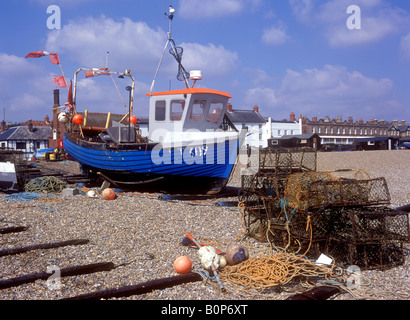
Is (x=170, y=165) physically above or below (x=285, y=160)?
below

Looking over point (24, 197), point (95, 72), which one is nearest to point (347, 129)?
point (95, 72)

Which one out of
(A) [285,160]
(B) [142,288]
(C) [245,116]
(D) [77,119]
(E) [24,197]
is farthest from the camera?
(C) [245,116]

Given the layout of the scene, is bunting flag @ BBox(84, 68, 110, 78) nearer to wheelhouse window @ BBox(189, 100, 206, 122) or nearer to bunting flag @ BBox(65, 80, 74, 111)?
bunting flag @ BBox(65, 80, 74, 111)

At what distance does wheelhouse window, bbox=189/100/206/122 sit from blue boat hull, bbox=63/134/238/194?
4.76 ft

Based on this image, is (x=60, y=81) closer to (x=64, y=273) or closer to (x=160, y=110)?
(x=160, y=110)

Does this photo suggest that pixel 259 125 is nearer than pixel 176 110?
No

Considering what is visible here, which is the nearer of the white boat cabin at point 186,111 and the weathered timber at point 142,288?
the weathered timber at point 142,288

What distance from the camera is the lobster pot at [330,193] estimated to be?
500 cm

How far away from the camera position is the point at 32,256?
509 cm

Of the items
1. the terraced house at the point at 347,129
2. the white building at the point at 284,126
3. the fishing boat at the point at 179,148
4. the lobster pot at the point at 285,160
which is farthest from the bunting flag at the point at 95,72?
the terraced house at the point at 347,129

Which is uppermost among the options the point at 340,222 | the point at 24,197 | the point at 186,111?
the point at 186,111

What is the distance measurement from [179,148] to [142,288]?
6.66 meters

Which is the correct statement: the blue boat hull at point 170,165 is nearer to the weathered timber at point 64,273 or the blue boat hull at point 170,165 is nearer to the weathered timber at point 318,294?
the weathered timber at point 64,273

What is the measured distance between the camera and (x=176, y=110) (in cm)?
1143
